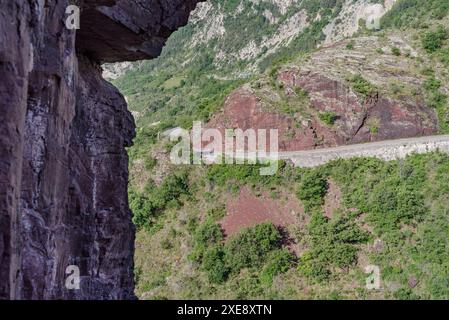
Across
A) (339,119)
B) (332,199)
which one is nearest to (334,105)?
(339,119)

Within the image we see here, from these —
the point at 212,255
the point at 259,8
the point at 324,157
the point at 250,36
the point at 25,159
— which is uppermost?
the point at 259,8

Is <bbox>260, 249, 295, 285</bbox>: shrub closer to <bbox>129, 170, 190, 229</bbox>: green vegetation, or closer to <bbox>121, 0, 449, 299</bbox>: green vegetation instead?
<bbox>121, 0, 449, 299</bbox>: green vegetation

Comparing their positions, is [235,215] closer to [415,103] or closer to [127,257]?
[415,103]

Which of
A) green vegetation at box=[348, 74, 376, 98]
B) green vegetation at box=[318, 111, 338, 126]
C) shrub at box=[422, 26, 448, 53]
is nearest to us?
green vegetation at box=[318, 111, 338, 126]

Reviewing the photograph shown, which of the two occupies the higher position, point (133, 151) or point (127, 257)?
point (133, 151)

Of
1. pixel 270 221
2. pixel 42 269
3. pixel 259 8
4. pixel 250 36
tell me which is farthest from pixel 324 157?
pixel 259 8

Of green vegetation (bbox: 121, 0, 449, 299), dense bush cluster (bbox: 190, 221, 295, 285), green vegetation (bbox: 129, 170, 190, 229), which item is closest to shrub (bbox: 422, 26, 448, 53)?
green vegetation (bbox: 121, 0, 449, 299)

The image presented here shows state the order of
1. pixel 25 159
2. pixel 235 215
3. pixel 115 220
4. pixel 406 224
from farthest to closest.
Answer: pixel 235 215 < pixel 406 224 < pixel 115 220 < pixel 25 159
